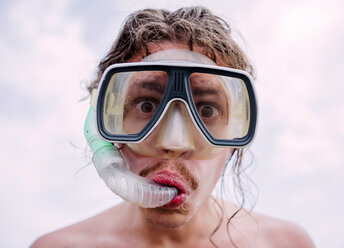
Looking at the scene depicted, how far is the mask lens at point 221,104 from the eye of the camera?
2.17m

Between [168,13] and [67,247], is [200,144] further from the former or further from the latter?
[67,247]

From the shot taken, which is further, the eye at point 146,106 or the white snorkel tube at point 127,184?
the eye at point 146,106

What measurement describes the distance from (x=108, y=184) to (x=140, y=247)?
0.99 meters

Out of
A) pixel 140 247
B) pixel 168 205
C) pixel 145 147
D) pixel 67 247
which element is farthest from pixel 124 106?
pixel 67 247

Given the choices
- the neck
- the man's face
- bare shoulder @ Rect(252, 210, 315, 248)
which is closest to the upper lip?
the man's face

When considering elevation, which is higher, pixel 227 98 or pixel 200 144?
pixel 227 98

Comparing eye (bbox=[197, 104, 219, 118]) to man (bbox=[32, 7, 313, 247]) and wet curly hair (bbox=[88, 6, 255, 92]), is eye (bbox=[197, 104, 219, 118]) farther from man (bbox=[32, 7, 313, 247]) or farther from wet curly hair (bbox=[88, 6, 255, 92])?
wet curly hair (bbox=[88, 6, 255, 92])

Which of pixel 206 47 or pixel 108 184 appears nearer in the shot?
pixel 108 184

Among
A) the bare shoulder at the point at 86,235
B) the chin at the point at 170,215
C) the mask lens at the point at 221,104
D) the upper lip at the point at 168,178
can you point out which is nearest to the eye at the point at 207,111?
the mask lens at the point at 221,104

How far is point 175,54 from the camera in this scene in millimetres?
2318

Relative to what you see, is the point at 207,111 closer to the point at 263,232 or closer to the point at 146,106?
the point at 146,106

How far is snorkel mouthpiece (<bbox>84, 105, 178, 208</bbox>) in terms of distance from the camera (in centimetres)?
204

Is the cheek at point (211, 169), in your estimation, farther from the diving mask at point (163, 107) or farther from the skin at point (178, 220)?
the diving mask at point (163, 107)

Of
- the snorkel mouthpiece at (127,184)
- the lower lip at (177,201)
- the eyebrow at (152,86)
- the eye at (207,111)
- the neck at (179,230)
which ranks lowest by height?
the neck at (179,230)
